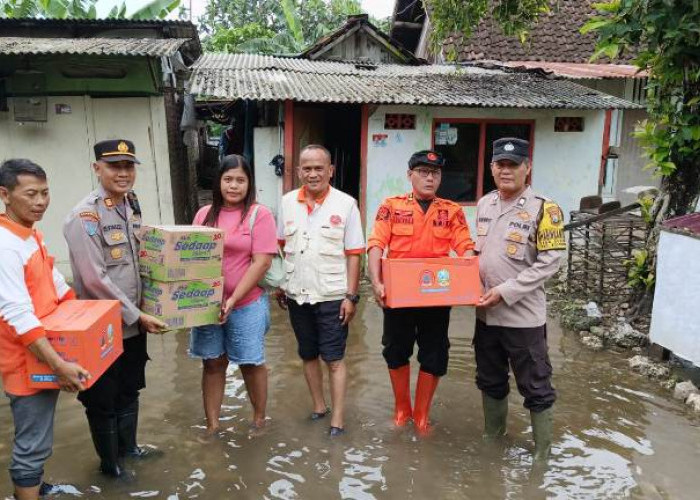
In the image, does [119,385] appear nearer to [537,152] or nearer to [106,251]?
[106,251]

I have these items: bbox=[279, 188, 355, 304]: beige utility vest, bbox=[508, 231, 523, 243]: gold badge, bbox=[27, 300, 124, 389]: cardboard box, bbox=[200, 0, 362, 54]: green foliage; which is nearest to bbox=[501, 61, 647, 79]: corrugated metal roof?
bbox=[200, 0, 362, 54]: green foliage

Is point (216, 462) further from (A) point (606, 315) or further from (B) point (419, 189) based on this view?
(A) point (606, 315)

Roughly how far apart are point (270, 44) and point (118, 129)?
10614 millimetres

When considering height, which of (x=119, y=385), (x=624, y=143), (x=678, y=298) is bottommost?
(x=119, y=385)

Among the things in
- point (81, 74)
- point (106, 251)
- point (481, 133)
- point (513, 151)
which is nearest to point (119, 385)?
point (106, 251)

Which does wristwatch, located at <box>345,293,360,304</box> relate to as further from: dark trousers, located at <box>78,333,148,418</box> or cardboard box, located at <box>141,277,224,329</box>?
dark trousers, located at <box>78,333,148,418</box>

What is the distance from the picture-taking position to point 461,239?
144 inches

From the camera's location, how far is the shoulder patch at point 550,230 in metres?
3.29

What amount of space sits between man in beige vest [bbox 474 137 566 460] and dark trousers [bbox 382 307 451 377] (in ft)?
0.89

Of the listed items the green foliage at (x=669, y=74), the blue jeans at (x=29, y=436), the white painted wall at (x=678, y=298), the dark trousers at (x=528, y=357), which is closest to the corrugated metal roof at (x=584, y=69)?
the green foliage at (x=669, y=74)

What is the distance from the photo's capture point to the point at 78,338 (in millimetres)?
2541

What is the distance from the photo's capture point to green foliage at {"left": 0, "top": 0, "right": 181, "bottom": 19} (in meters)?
10.6

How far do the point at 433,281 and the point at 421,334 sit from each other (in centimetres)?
53

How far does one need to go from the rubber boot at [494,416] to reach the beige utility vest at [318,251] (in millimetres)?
1160
